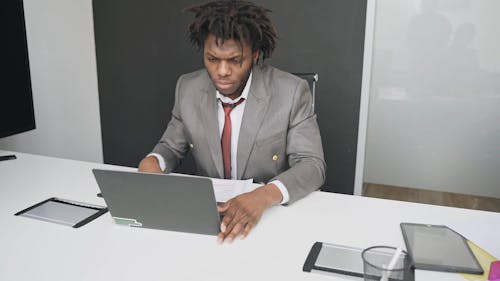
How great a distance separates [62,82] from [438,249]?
99.9 inches

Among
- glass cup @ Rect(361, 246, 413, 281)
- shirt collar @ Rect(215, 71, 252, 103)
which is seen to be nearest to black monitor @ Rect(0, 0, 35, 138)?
shirt collar @ Rect(215, 71, 252, 103)

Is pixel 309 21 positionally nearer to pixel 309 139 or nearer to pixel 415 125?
pixel 415 125

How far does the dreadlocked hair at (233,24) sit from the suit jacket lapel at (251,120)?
0.18m

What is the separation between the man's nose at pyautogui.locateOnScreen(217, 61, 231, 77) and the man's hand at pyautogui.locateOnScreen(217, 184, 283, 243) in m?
0.46

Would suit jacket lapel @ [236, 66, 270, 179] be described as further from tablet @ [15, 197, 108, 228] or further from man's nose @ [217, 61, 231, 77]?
tablet @ [15, 197, 108, 228]

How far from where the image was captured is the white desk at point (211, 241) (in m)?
1.01

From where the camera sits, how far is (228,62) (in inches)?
62.0

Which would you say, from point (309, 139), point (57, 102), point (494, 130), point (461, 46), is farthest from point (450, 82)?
point (57, 102)

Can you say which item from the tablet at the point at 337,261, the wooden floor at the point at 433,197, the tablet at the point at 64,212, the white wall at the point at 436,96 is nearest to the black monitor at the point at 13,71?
the tablet at the point at 64,212

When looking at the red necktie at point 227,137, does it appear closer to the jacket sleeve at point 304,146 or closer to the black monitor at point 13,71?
the jacket sleeve at point 304,146

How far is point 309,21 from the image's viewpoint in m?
2.84

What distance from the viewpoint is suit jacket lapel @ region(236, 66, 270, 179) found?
1.69 meters

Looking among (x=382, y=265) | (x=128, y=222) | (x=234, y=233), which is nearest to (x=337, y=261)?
(x=382, y=265)

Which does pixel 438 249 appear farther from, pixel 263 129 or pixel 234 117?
pixel 234 117
